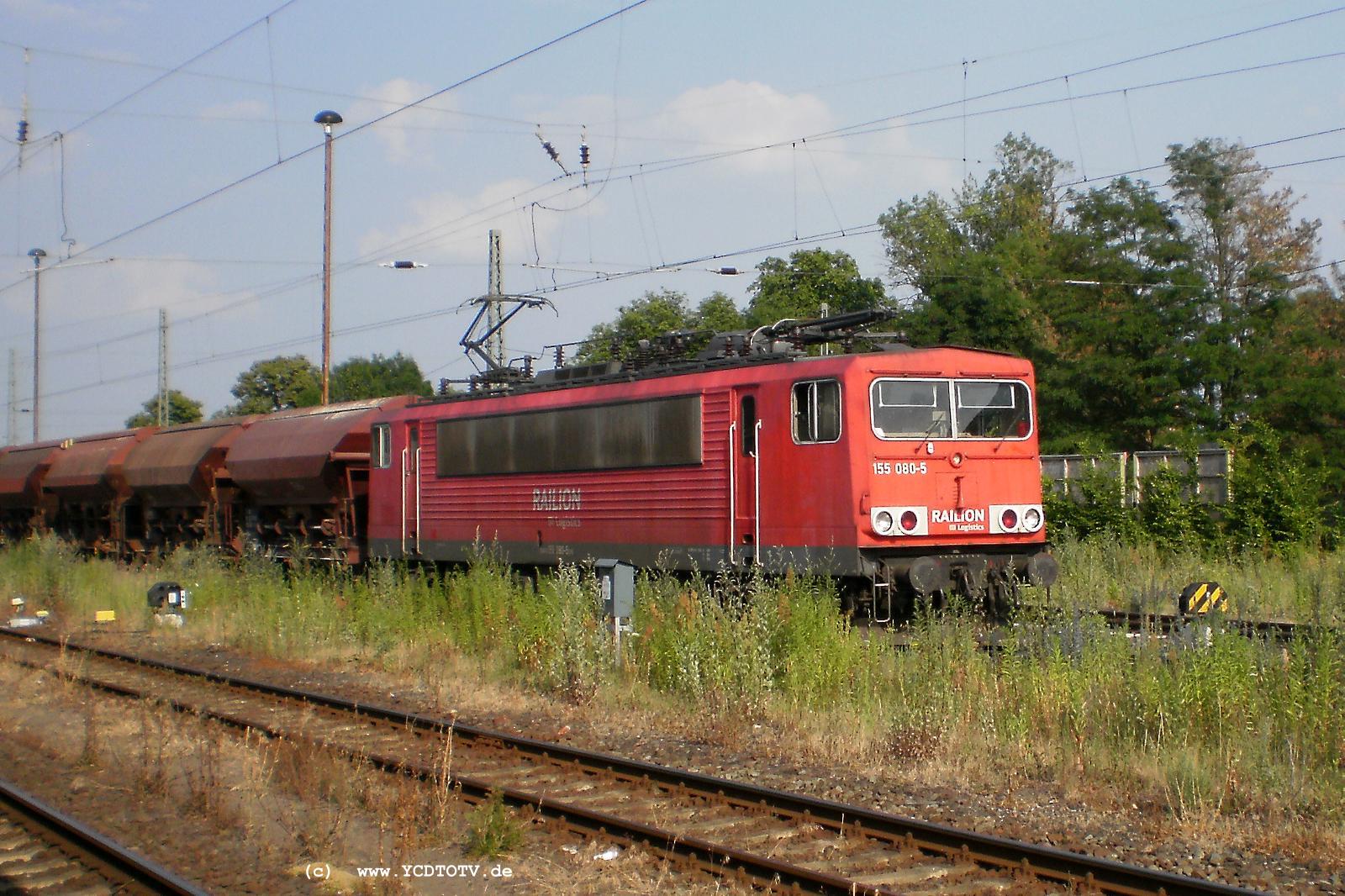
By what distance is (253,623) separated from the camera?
52.9 feet

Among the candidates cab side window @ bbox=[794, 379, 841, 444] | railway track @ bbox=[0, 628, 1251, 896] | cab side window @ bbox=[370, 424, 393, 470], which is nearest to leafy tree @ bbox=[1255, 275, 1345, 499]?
cab side window @ bbox=[794, 379, 841, 444]

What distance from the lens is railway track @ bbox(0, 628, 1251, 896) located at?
6.09m

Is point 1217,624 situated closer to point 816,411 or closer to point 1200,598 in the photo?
point 1200,598

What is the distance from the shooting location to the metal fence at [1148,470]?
1989 centimetres

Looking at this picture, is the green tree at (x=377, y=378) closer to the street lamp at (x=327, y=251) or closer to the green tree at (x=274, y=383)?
the green tree at (x=274, y=383)

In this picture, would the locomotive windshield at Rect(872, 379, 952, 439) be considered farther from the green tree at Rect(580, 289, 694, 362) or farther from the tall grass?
the green tree at Rect(580, 289, 694, 362)

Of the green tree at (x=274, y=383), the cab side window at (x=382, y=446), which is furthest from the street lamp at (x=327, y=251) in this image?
the green tree at (x=274, y=383)

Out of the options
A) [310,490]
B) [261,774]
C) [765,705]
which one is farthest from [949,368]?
[310,490]

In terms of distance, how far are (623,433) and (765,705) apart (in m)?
5.49

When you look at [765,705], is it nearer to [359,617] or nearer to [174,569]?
[359,617]

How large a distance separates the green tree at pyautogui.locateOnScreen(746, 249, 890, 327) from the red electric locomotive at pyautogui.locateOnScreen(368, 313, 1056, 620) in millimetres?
30736

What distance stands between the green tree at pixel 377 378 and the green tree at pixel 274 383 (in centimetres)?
437

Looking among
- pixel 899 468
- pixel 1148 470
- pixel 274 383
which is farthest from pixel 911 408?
pixel 274 383

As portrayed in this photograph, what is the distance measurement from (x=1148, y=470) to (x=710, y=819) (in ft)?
52.6
